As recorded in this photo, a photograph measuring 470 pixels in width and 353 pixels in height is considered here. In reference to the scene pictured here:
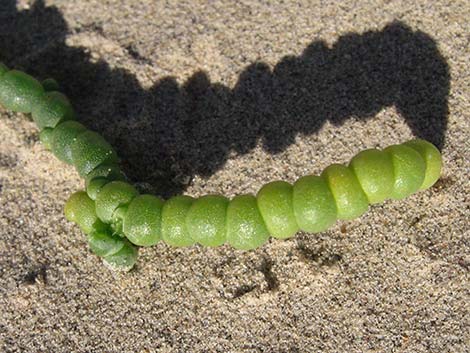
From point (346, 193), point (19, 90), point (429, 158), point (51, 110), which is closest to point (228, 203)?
point (346, 193)

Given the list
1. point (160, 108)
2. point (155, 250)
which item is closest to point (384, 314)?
point (155, 250)

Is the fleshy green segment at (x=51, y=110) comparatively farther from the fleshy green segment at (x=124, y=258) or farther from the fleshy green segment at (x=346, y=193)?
the fleshy green segment at (x=346, y=193)

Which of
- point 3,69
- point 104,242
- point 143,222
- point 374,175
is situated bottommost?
point 104,242

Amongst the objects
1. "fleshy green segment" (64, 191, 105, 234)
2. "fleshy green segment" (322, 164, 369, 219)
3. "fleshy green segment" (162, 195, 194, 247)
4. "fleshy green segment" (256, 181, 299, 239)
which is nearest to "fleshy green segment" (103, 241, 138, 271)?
"fleshy green segment" (64, 191, 105, 234)

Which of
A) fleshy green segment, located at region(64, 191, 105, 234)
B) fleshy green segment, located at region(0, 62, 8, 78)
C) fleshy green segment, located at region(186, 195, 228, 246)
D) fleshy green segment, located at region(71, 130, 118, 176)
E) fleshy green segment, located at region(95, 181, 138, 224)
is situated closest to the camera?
fleshy green segment, located at region(186, 195, 228, 246)

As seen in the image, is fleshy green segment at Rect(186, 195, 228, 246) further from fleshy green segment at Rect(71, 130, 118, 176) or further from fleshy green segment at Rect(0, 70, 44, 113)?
fleshy green segment at Rect(0, 70, 44, 113)

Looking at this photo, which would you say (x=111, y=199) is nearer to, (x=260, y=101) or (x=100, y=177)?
(x=100, y=177)

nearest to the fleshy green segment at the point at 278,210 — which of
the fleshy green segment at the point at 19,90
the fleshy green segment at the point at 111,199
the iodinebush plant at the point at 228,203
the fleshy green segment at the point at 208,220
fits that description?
the iodinebush plant at the point at 228,203

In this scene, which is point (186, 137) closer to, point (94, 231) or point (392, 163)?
point (94, 231)
